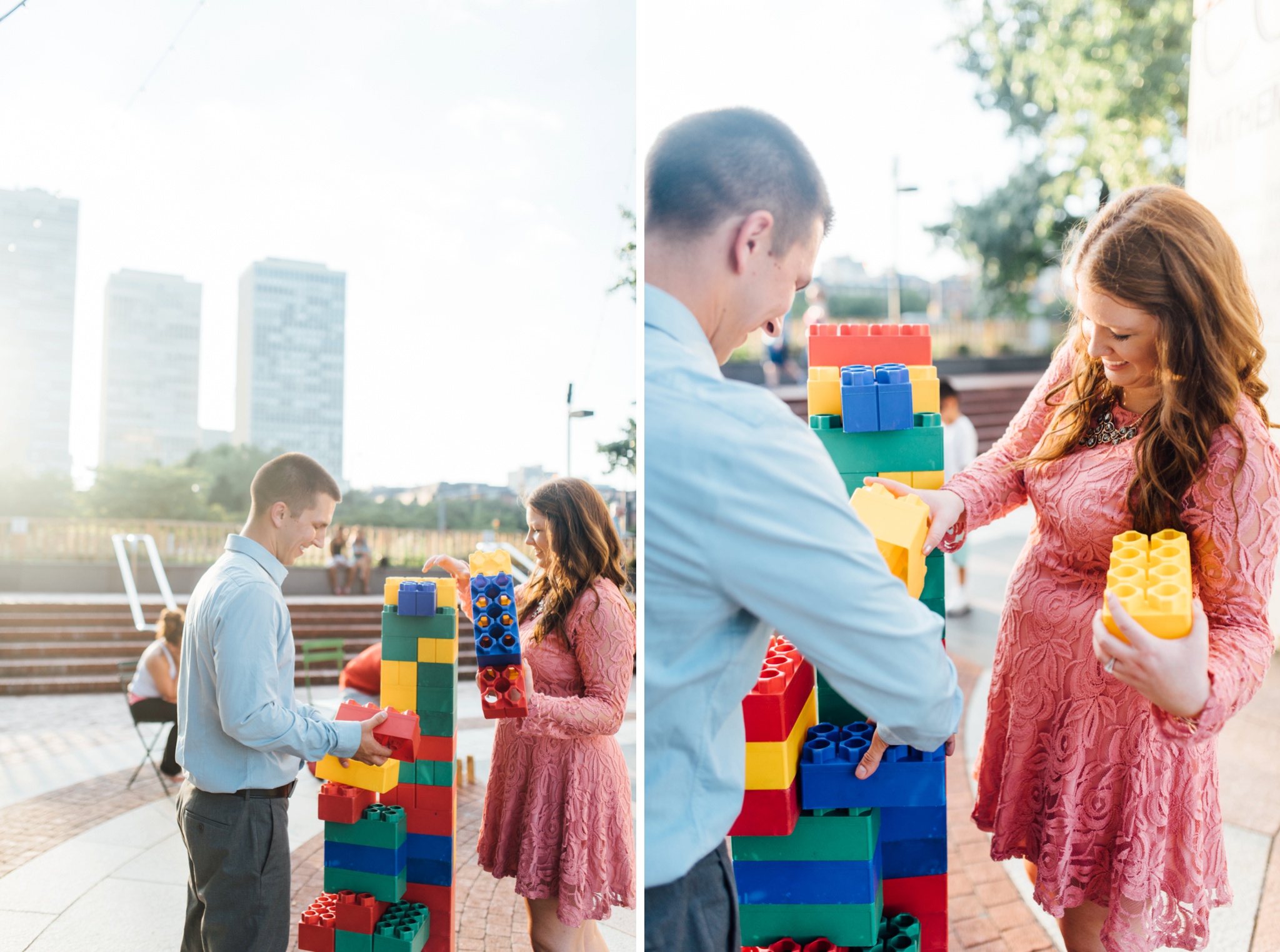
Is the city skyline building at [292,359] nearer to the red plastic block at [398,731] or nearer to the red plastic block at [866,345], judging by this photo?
the red plastic block at [398,731]

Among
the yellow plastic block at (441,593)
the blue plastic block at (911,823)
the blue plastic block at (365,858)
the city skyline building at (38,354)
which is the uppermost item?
the city skyline building at (38,354)

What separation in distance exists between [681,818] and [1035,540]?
36.0 inches

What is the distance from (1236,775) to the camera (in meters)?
3.64

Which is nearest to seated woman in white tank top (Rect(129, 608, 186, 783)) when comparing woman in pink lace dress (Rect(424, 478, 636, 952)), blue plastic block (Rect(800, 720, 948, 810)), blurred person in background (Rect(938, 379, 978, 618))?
woman in pink lace dress (Rect(424, 478, 636, 952))

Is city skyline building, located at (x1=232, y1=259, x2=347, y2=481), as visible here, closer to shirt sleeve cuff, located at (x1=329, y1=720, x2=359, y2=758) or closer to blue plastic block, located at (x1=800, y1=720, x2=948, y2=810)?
shirt sleeve cuff, located at (x1=329, y1=720, x2=359, y2=758)

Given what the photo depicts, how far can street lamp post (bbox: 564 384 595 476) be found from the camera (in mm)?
7406

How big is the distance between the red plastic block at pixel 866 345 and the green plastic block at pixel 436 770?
151 centimetres

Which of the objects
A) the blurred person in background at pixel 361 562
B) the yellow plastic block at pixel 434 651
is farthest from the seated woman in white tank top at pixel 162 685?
the blurred person in background at pixel 361 562

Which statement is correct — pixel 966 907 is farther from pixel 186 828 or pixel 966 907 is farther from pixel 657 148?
pixel 657 148

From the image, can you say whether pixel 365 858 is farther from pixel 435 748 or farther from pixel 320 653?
pixel 320 653

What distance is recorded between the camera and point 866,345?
4.71 feet

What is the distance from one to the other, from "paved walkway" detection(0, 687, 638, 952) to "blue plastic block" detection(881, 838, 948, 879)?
4.31 feet

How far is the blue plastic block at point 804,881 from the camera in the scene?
1287 millimetres

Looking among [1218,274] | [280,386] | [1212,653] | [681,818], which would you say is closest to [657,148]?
[681,818]
